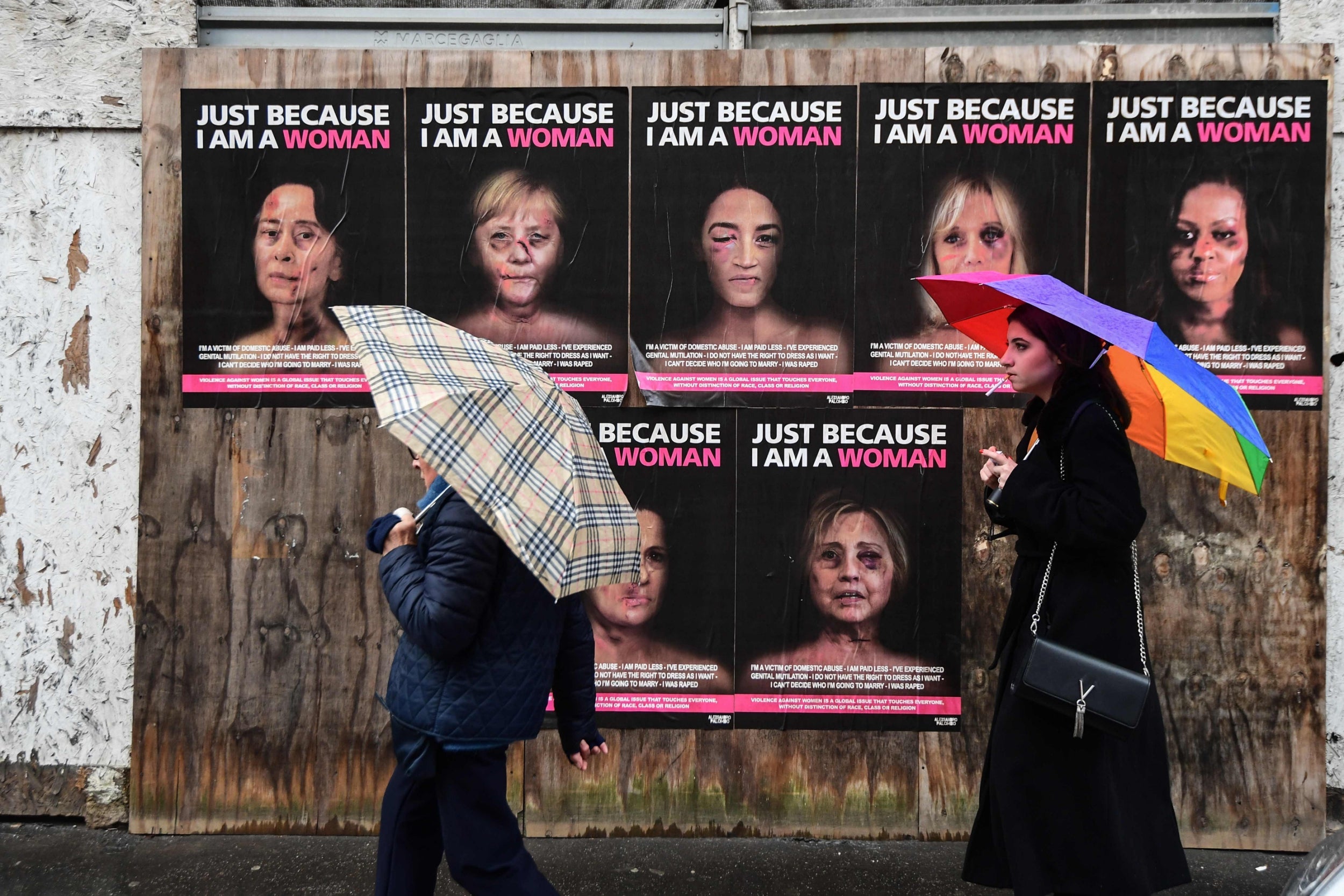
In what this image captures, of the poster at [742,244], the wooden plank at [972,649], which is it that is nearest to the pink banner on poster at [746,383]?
the poster at [742,244]

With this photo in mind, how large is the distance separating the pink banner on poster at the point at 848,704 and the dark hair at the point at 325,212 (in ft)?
7.92

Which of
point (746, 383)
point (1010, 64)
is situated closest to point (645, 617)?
point (746, 383)

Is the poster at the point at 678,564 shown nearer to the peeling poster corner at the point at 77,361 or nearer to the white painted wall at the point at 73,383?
the white painted wall at the point at 73,383

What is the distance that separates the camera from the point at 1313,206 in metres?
4.09

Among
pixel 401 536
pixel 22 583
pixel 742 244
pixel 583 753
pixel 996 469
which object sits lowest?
pixel 583 753

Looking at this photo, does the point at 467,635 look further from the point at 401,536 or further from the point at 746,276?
the point at 746,276

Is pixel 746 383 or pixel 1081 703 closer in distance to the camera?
pixel 1081 703

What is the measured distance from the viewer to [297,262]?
4.27m

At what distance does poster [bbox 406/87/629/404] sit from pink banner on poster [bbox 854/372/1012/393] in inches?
40.2

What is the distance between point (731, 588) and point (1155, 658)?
1764 mm

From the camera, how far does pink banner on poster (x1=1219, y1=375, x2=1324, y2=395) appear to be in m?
4.09

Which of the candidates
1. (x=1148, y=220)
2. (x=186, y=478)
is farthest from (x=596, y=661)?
(x=1148, y=220)

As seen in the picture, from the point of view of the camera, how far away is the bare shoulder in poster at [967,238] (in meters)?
4.16

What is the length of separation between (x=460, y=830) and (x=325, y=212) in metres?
2.72
